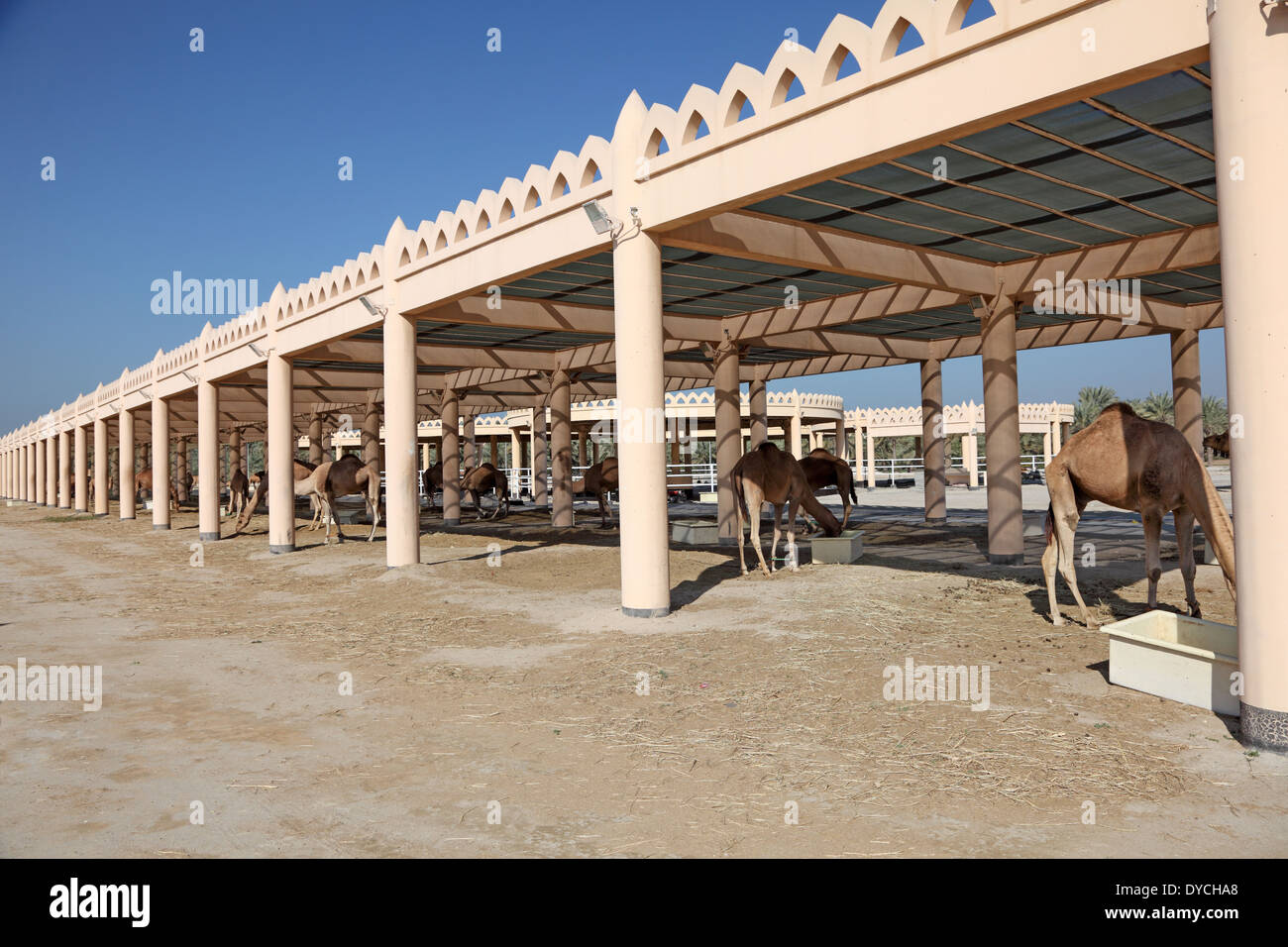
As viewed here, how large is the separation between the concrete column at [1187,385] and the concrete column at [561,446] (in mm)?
15337

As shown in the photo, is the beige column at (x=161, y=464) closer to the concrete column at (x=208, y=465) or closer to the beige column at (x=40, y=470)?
the concrete column at (x=208, y=465)

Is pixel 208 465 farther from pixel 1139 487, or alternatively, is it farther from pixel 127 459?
pixel 1139 487

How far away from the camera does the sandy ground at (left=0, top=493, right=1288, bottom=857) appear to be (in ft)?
15.0

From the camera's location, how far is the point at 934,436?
24.9 m

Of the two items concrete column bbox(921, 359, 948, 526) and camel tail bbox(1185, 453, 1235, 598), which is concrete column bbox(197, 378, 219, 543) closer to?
concrete column bbox(921, 359, 948, 526)

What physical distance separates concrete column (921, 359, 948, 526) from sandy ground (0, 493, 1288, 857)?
39.3 ft

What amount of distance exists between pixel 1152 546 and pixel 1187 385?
1169cm

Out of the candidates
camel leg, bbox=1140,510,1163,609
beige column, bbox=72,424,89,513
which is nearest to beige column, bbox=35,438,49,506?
beige column, bbox=72,424,89,513

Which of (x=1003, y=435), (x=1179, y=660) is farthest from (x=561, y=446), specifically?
(x=1179, y=660)

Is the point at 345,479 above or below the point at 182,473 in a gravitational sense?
below

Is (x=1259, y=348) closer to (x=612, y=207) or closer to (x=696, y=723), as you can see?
(x=696, y=723)

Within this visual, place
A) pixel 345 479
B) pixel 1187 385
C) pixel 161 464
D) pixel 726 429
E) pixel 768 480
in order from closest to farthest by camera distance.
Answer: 1. pixel 768 480
2. pixel 1187 385
3. pixel 726 429
4. pixel 345 479
5. pixel 161 464
